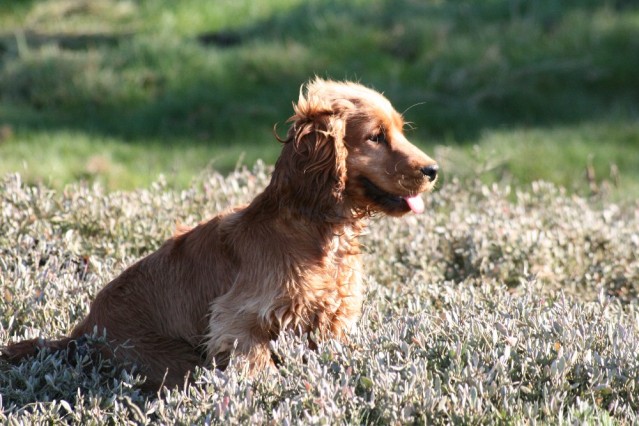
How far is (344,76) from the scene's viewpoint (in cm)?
927

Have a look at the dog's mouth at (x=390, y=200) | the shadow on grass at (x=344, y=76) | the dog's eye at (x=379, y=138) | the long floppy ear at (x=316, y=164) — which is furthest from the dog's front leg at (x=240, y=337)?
the shadow on grass at (x=344, y=76)

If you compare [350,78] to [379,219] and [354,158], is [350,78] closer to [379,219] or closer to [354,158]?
[379,219]

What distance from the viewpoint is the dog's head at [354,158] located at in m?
3.88

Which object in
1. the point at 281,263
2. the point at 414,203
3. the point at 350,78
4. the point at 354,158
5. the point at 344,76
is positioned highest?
the point at 354,158

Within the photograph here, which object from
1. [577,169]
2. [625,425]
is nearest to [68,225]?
[625,425]

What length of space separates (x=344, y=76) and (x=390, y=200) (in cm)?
551

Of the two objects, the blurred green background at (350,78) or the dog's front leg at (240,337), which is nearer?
the dog's front leg at (240,337)

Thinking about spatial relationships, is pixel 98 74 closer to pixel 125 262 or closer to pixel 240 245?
pixel 125 262

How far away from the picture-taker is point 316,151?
3879 millimetres

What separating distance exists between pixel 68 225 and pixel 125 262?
0.66 metres

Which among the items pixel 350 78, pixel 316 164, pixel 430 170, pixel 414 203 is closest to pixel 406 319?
pixel 414 203

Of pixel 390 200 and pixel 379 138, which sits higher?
pixel 379 138

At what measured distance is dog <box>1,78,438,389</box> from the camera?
150 inches

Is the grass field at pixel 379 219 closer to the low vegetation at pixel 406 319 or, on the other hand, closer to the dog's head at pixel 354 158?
the low vegetation at pixel 406 319
